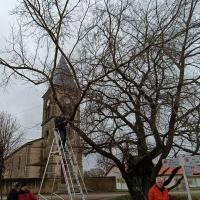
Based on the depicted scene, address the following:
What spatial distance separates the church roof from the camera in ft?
45.3

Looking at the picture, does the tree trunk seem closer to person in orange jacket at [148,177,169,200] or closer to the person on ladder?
the person on ladder

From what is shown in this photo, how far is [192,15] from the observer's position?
500 inches

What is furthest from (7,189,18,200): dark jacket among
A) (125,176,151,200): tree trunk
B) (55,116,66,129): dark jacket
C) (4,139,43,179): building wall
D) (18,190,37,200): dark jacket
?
(4,139,43,179): building wall

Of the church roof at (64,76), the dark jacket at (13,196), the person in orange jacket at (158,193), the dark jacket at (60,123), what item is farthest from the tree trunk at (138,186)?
the dark jacket at (13,196)

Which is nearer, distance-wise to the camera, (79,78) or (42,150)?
(79,78)

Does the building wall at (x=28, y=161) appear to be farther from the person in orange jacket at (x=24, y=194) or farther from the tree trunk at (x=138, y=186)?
the person in orange jacket at (x=24, y=194)

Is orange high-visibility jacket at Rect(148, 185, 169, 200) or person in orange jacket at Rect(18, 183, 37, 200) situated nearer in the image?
orange high-visibility jacket at Rect(148, 185, 169, 200)

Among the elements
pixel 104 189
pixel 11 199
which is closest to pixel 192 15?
pixel 11 199

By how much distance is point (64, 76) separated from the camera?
14.1 metres

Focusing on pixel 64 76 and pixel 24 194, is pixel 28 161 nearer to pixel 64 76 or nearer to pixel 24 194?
pixel 64 76

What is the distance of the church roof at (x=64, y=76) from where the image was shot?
1381cm

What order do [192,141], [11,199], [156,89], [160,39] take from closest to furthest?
1. [11,199]
2. [160,39]
3. [156,89]
4. [192,141]

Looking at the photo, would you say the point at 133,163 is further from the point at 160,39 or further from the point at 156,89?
the point at 160,39

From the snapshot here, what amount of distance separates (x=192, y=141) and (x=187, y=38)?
14.6ft
